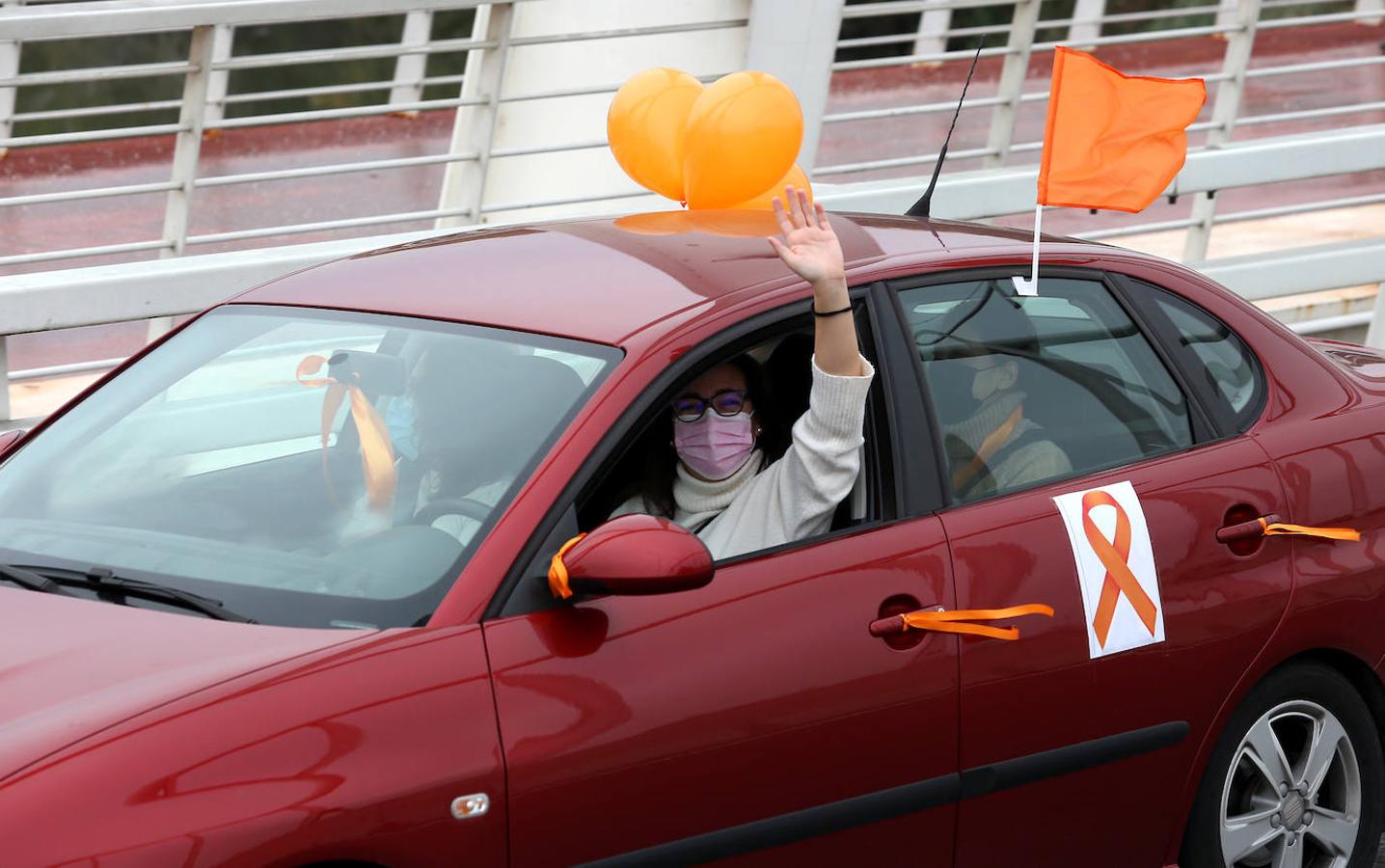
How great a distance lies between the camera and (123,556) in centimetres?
362

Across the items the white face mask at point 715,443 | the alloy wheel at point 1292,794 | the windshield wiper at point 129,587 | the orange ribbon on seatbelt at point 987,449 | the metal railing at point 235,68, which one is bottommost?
the alloy wheel at point 1292,794

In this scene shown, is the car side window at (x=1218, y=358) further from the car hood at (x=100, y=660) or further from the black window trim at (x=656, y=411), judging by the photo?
the car hood at (x=100, y=660)

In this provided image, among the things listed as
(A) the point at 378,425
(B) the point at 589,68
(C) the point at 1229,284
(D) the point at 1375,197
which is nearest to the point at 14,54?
(B) the point at 589,68

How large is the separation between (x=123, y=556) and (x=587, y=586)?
0.88 metres

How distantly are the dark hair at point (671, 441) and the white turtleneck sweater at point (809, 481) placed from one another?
0.20 feet

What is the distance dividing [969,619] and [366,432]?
3.79 ft

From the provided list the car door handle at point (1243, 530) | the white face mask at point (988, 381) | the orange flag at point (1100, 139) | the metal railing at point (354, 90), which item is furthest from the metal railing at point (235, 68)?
the car door handle at point (1243, 530)

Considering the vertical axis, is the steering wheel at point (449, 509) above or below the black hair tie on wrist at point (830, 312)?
below

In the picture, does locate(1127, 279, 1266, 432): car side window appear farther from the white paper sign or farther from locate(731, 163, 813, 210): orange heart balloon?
locate(731, 163, 813, 210): orange heart balloon

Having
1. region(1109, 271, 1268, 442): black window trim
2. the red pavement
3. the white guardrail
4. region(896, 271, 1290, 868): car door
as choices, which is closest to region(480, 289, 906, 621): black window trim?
region(896, 271, 1290, 868): car door

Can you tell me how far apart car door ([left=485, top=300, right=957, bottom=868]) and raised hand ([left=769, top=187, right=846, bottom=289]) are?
270 mm

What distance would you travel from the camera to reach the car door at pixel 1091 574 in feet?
12.8

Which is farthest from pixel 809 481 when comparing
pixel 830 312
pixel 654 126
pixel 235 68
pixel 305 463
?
pixel 235 68

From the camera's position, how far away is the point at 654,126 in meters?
5.67
